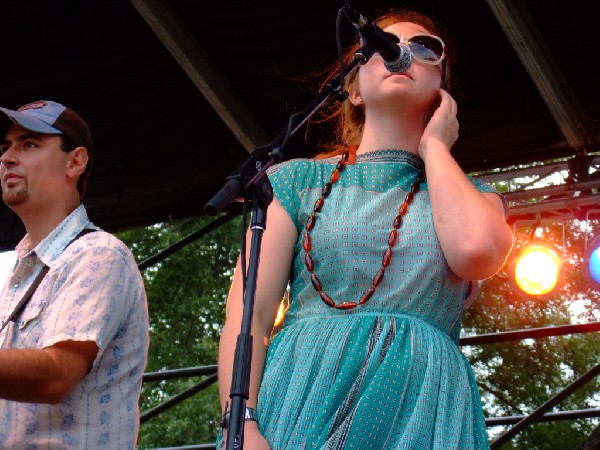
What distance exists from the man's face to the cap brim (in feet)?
0.07

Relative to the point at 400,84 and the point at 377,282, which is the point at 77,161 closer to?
the point at 400,84

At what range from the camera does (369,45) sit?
2229 mm

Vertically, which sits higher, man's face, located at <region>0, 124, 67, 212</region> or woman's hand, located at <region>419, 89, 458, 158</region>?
man's face, located at <region>0, 124, 67, 212</region>

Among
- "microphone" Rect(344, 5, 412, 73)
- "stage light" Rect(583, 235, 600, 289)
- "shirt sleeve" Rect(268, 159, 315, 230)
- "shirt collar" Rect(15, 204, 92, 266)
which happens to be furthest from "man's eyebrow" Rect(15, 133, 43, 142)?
"stage light" Rect(583, 235, 600, 289)

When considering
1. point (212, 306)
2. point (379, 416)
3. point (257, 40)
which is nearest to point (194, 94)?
point (257, 40)

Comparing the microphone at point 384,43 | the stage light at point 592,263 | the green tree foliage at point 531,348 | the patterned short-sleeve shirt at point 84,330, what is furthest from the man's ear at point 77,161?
the green tree foliage at point 531,348

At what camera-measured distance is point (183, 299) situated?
50.0 ft

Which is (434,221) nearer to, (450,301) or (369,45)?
(450,301)

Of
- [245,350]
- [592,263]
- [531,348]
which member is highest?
[531,348]

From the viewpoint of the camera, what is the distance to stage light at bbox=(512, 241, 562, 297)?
5.09 meters

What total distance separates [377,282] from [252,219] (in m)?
0.37

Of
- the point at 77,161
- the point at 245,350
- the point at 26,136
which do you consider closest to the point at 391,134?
the point at 245,350

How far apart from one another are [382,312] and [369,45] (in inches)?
22.0

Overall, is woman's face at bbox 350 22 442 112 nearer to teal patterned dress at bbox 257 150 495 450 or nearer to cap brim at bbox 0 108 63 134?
teal patterned dress at bbox 257 150 495 450
